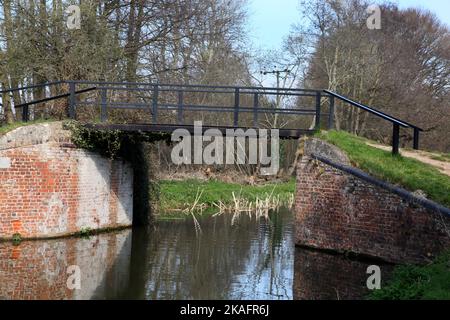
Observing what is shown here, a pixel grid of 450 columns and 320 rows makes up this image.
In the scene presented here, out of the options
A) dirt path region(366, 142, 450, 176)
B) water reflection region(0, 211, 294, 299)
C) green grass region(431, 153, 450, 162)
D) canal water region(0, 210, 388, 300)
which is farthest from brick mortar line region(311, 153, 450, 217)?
green grass region(431, 153, 450, 162)

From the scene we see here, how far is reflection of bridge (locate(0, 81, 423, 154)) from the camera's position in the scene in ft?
42.7

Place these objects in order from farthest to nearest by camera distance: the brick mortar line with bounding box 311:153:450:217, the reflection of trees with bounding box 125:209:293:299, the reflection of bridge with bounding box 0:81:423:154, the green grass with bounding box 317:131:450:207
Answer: the reflection of bridge with bounding box 0:81:423:154
the green grass with bounding box 317:131:450:207
the brick mortar line with bounding box 311:153:450:217
the reflection of trees with bounding box 125:209:293:299

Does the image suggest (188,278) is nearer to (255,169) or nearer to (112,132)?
(112,132)

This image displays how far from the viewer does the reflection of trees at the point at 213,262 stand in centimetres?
914

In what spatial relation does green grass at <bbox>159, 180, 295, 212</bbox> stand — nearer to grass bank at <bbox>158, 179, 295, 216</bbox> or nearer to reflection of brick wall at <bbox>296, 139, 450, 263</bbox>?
grass bank at <bbox>158, 179, 295, 216</bbox>

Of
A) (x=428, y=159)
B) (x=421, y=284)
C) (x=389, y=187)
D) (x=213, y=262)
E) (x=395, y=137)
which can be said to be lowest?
(x=213, y=262)

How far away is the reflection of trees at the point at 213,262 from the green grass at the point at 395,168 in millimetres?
2619

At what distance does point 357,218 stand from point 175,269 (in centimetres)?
384

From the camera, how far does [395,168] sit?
38.2 ft

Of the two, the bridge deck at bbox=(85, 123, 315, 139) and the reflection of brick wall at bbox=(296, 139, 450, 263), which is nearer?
the reflection of brick wall at bbox=(296, 139, 450, 263)

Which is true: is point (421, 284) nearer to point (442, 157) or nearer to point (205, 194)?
point (442, 157)

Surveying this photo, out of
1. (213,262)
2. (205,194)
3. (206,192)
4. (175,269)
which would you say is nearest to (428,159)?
(213,262)

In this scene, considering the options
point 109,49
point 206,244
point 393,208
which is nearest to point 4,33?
point 109,49

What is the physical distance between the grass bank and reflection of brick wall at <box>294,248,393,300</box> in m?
8.96
